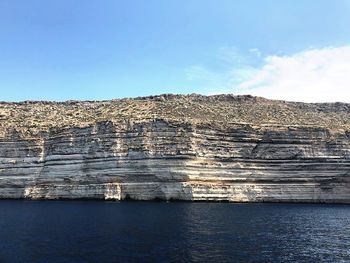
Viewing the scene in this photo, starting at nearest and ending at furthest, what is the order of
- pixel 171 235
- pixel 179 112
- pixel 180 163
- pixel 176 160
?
pixel 171 235
pixel 180 163
pixel 176 160
pixel 179 112

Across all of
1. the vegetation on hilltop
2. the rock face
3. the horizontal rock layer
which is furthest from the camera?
the vegetation on hilltop

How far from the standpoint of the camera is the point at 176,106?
311ft

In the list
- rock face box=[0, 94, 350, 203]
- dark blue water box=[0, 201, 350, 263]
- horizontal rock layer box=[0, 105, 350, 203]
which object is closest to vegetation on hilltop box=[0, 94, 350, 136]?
rock face box=[0, 94, 350, 203]

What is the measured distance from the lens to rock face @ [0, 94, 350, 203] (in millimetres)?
75750

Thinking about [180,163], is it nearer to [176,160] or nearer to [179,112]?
[176,160]

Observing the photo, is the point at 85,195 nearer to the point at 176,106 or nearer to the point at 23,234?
the point at 176,106

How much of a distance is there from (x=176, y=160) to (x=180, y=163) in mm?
830

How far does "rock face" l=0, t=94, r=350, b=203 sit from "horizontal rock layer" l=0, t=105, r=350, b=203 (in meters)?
0.16

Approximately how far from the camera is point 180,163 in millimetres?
74875

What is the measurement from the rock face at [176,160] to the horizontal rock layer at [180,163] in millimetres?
162

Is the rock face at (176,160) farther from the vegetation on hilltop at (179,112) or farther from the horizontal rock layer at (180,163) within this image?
the vegetation on hilltop at (179,112)

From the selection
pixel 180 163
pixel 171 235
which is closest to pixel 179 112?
pixel 180 163

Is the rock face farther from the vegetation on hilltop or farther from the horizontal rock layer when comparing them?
the vegetation on hilltop

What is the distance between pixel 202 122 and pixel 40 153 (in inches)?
1113
